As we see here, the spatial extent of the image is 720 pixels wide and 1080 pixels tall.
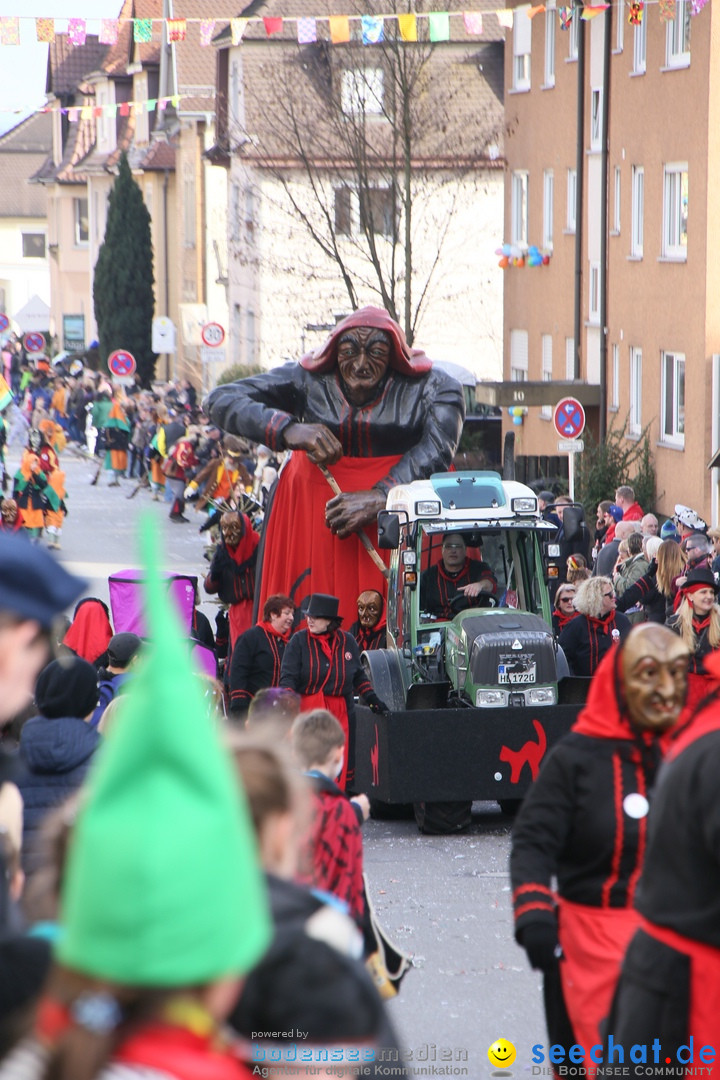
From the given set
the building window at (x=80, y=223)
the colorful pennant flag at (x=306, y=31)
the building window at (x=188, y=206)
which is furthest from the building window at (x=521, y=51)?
the building window at (x=80, y=223)

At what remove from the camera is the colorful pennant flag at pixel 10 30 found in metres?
24.2

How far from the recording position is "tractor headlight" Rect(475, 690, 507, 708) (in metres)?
10.8

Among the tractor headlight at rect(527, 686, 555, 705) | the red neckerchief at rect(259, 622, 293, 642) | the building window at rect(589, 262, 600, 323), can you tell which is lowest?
the tractor headlight at rect(527, 686, 555, 705)

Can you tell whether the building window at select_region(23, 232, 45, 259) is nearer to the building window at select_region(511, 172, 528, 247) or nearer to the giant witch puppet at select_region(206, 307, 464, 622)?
the building window at select_region(511, 172, 528, 247)

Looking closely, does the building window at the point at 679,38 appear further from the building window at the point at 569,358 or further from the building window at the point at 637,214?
the building window at the point at 569,358

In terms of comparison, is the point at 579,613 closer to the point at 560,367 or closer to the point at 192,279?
the point at 560,367

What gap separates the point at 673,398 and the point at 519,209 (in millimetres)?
10327

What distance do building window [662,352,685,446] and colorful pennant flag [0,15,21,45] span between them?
1044 cm

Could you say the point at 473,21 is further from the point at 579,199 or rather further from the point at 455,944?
the point at 455,944

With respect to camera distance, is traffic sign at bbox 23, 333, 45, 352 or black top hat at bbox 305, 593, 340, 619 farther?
traffic sign at bbox 23, 333, 45, 352

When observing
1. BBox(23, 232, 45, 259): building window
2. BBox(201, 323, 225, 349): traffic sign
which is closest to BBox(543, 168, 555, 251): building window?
BBox(201, 323, 225, 349): traffic sign

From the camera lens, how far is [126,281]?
62625 millimetres

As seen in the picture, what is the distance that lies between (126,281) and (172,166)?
441 cm

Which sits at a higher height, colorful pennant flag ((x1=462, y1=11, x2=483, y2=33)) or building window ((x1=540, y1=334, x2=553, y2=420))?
colorful pennant flag ((x1=462, y1=11, x2=483, y2=33))
